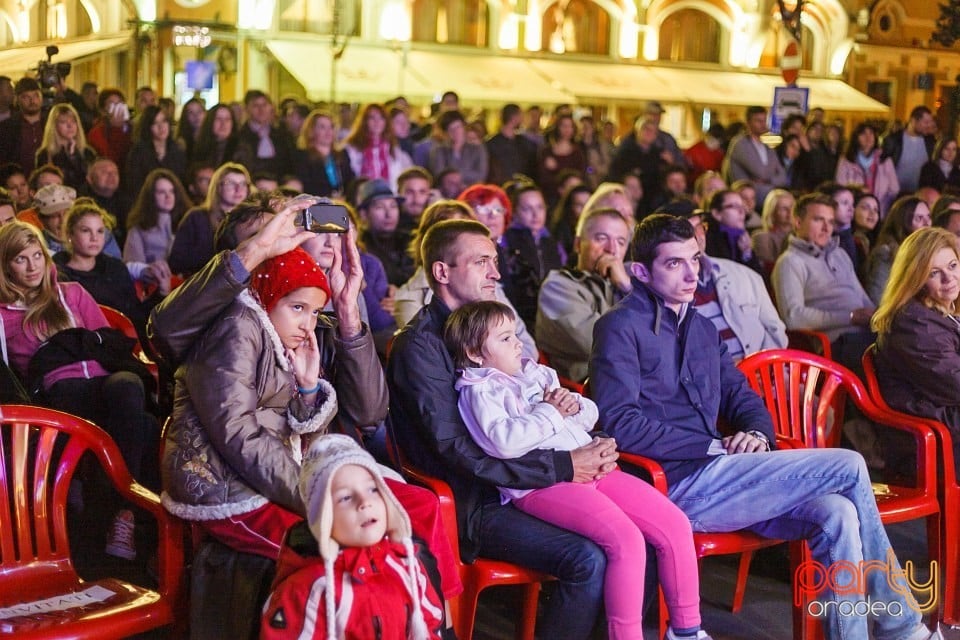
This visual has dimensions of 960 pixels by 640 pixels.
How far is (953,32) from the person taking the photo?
1293cm

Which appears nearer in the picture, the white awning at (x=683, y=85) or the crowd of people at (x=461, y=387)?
the crowd of people at (x=461, y=387)

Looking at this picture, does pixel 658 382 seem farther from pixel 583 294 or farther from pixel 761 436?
pixel 583 294

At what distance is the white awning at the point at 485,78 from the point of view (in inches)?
813

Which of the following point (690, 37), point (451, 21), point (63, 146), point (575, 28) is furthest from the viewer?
point (690, 37)

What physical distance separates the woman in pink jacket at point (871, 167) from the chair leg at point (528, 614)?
9107 mm

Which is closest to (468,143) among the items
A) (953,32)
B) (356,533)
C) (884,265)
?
(884,265)

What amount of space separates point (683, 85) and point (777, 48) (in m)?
2.96

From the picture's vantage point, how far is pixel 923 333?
15.7ft

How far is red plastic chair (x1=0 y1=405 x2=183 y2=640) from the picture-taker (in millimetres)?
3221

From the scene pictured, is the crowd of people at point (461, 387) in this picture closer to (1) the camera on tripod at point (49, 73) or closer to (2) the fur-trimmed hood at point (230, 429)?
(2) the fur-trimmed hood at point (230, 429)

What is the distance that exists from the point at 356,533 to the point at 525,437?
2.79 ft

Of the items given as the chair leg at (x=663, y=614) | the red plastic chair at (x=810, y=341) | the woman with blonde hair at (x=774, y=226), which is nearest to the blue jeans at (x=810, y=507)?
the chair leg at (x=663, y=614)

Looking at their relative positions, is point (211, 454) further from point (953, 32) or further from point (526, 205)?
point (953, 32)

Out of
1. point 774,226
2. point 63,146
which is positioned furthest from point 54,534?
point 774,226
